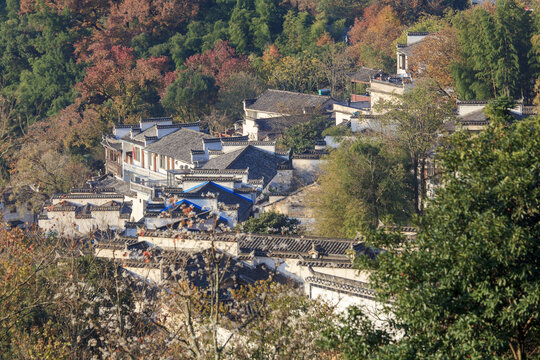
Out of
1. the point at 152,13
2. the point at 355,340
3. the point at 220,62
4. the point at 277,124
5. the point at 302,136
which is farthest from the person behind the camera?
the point at 152,13

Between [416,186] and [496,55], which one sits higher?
[496,55]

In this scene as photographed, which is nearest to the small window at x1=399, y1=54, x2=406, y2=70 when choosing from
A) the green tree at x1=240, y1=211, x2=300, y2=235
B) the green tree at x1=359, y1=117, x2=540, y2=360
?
the green tree at x1=240, y1=211, x2=300, y2=235

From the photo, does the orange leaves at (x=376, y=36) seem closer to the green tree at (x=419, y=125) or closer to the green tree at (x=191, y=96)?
the green tree at (x=191, y=96)

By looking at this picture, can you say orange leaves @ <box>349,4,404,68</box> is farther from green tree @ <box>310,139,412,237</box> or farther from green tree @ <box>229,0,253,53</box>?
green tree @ <box>310,139,412,237</box>

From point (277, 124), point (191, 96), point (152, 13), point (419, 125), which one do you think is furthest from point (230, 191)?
point (152, 13)

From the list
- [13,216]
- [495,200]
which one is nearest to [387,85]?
[13,216]

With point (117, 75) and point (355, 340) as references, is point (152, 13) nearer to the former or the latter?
point (117, 75)

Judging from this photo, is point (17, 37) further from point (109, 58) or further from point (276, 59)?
point (276, 59)
